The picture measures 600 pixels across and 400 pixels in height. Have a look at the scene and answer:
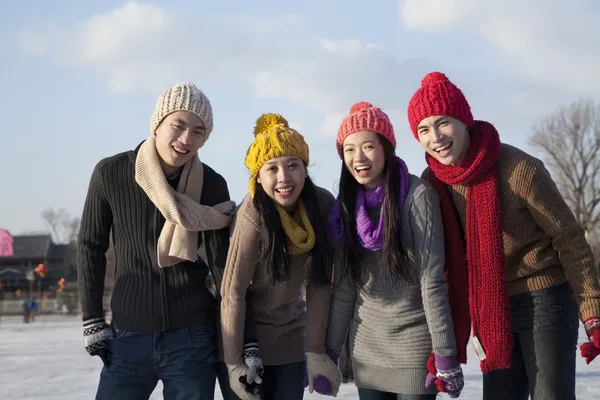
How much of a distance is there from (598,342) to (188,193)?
182 cm

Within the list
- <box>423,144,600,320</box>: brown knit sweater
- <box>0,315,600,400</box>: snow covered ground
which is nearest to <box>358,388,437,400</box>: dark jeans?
<box>423,144,600,320</box>: brown knit sweater

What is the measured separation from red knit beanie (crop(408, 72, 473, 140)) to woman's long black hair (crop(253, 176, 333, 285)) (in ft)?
1.95

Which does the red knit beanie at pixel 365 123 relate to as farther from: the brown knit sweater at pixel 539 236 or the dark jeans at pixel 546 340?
the dark jeans at pixel 546 340

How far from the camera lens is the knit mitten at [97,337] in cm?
303

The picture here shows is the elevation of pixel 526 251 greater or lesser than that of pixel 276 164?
lesser

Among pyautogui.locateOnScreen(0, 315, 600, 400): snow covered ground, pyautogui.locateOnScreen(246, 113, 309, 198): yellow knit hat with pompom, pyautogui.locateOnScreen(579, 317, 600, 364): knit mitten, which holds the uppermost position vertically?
pyautogui.locateOnScreen(246, 113, 309, 198): yellow knit hat with pompom

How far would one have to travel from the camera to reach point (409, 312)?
2.91 meters

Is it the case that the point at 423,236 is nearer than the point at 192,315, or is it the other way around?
the point at 423,236

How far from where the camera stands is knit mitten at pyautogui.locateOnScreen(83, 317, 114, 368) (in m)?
3.03

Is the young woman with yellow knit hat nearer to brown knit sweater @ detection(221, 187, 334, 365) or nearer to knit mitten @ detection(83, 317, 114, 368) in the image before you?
brown knit sweater @ detection(221, 187, 334, 365)

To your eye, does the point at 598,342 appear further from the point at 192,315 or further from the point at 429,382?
the point at 192,315

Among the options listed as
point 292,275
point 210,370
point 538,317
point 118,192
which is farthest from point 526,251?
point 118,192

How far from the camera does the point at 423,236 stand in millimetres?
2893

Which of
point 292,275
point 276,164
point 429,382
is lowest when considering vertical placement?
point 429,382
